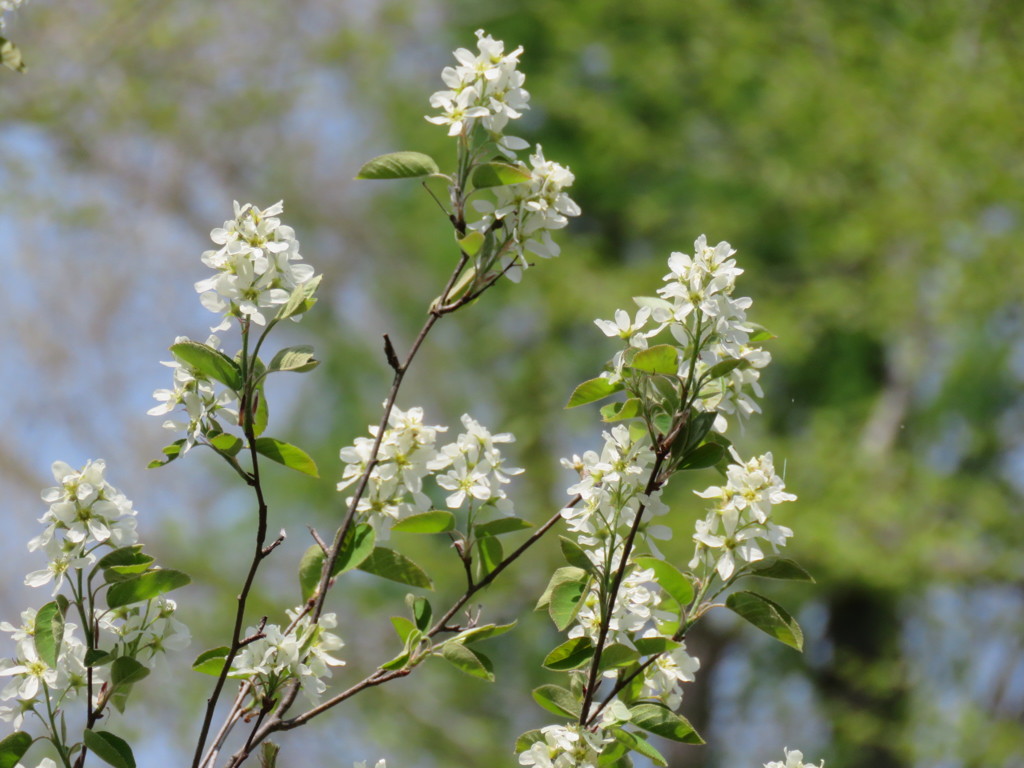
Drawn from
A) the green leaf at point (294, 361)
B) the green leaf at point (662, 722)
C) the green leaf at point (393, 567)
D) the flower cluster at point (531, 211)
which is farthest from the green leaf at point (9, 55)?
the green leaf at point (662, 722)

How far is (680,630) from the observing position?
100 cm

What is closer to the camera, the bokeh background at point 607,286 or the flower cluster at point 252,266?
the flower cluster at point 252,266

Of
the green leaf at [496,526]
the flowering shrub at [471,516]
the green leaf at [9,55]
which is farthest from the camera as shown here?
the green leaf at [496,526]

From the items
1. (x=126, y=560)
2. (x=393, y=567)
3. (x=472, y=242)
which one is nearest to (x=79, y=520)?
(x=126, y=560)

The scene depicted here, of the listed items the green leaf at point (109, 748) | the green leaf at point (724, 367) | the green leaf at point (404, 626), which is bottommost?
the green leaf at point (109, 748)

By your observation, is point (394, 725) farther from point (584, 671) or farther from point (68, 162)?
point (584, 671)

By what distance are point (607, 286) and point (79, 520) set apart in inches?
207

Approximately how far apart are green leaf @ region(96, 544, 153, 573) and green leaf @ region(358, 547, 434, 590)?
191 millimetres

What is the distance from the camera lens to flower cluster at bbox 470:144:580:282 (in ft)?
3.35

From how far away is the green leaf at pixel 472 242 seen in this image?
0.98 metres

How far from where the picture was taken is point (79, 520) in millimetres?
934

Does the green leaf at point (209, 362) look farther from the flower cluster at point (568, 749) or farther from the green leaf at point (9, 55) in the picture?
the flower cluster at point (568, 749)

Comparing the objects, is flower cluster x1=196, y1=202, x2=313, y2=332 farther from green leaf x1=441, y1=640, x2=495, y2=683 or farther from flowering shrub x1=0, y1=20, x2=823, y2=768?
green leaf x1=441, y1=640, x2=495, y2=683

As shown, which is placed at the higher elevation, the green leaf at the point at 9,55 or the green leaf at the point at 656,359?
the green leaf at the point at 9,55
